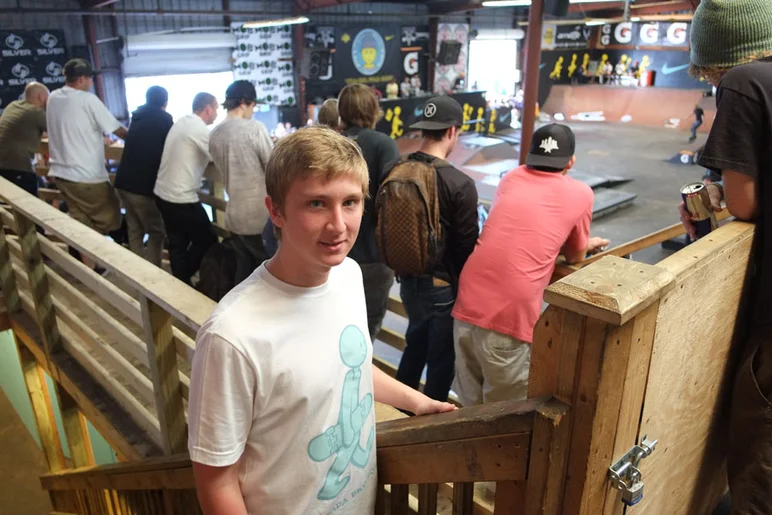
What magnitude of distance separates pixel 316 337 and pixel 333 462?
0.30 meters

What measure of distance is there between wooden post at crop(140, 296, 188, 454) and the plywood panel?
66.6 inches

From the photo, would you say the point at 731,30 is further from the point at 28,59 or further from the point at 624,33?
the point at 624,33

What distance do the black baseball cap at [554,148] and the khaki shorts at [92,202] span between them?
3.37 metres

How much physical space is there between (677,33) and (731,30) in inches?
749

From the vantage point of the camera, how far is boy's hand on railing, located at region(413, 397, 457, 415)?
153 centimetres

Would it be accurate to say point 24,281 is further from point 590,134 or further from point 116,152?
point 590,134

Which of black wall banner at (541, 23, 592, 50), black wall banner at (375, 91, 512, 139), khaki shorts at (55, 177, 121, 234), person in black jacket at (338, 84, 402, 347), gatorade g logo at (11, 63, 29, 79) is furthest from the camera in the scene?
black wall banner at (541, 23, 592, 50)

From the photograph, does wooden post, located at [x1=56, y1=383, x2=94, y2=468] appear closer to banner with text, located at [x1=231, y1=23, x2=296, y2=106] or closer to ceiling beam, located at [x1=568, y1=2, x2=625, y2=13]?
banner with text, located at [x1=231, y1=23, x2=296, y2=106]

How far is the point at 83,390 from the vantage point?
3408 millimetres

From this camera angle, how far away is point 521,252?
226 cm

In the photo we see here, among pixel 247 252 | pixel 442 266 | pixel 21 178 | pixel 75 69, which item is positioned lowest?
pixel 247 252

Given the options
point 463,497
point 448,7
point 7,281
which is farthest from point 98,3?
point 463,497

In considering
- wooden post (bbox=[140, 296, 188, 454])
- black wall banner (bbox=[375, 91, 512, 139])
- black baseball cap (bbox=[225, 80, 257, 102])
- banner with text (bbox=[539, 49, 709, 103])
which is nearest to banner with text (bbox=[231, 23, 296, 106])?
black wall banner (bbox=[375, 91, 512, 139])

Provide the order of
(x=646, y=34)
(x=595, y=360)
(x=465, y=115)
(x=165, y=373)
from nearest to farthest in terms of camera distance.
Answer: (x=595, y=360), (x=165, y=373), (x=465, y=115), (x=646, y=34)
